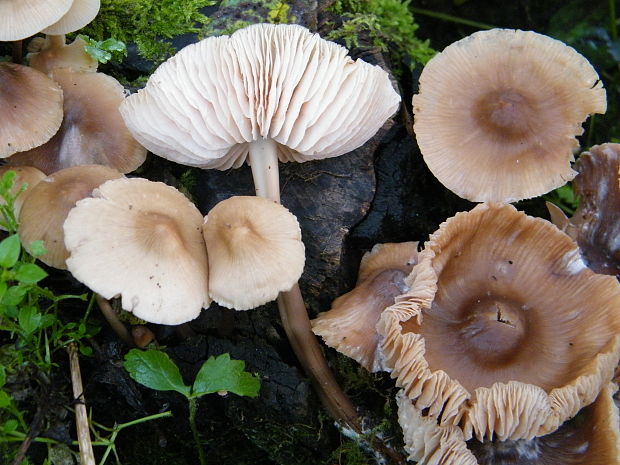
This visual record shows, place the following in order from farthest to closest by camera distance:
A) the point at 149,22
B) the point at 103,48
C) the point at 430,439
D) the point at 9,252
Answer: the point at 149,22 < the point at 103,48 < the point at 430,439 < the point at 9,252

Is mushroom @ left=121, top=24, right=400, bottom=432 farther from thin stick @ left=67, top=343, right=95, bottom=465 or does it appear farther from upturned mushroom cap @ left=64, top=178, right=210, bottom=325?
thin stick @ left=67, top=343, right=95, bottom=465

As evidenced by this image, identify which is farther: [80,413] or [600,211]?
[600,211]

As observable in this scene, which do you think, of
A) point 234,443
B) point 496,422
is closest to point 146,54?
point 234,443

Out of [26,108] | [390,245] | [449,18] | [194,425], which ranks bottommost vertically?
[194,425]

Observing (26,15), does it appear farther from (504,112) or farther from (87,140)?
(504,112)

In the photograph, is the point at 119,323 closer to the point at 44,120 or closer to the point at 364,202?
the point at 44,120

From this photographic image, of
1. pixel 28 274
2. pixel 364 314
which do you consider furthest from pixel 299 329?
pixel 28 274
